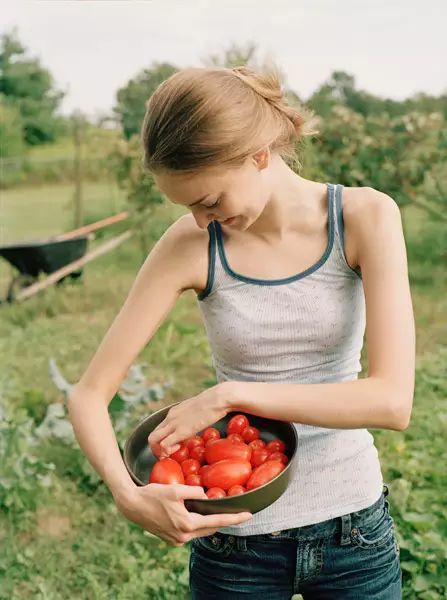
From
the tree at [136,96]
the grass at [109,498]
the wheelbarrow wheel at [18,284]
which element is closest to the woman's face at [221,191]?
the grass at [109,498]

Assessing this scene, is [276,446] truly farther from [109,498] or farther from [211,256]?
[109,498]

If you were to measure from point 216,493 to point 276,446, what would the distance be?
0.55ft

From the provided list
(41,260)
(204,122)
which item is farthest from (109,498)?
(41,260)

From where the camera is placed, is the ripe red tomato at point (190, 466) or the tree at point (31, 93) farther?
the tree at point (31, 93)

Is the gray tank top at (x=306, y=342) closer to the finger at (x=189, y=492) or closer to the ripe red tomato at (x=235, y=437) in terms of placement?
the ripe red tomato at (x=235, y=437)

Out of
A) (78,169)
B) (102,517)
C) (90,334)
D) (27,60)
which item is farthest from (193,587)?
(27,60)

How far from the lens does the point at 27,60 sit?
26.1ft

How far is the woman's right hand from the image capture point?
4.16 ft

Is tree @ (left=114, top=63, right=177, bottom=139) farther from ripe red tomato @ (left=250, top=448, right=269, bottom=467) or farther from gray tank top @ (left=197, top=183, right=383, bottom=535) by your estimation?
ripe red tomato @ (left=250, top=448, right=269, bottom=467)

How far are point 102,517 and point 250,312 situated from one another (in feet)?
6.62

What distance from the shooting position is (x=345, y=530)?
1.46 m

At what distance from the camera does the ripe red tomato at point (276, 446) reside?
56.2 inches

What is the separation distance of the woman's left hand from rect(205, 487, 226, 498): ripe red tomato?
101 mm

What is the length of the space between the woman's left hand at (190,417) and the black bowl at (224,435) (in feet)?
0.18
